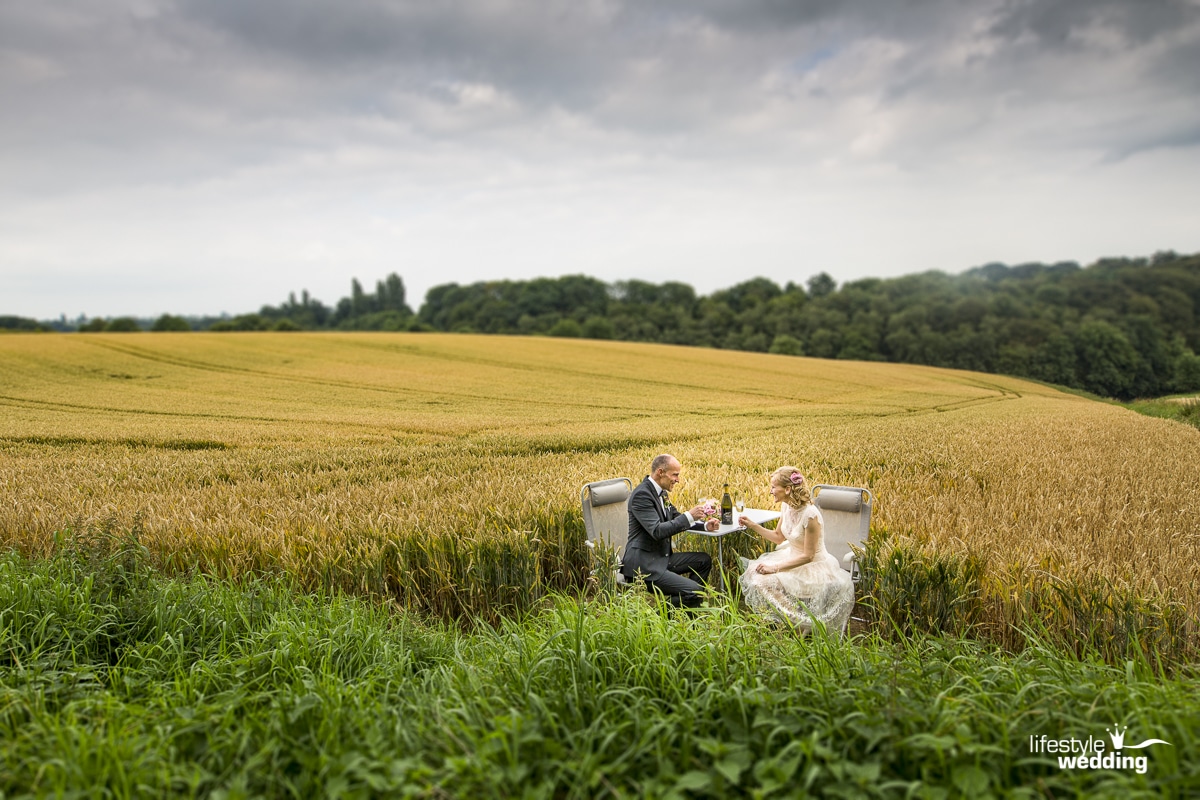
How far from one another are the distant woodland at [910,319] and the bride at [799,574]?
621 inches

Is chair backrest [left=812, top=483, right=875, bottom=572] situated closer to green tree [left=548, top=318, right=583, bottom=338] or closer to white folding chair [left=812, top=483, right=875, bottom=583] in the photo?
white folding chair [left=812, top=483, right=875, bottom=583]

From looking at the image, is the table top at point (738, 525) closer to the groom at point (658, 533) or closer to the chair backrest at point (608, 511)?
the groom at point (658, 533)

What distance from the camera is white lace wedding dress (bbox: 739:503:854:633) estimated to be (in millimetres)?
4691

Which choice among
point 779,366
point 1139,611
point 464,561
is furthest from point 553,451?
point 779,366

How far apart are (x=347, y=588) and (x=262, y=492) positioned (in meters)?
3.73

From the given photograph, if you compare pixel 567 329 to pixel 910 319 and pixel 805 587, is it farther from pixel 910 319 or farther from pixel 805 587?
pixel 805 587

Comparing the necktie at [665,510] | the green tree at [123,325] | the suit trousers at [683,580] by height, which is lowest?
the suit trousers at [683,580]

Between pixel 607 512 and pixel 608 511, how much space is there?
0.01m

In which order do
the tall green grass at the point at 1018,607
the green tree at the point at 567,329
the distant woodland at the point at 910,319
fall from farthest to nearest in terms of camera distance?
the green tree at the point at 567,329 < the distant woodland at the point at 910,319 < the tall green grass at the point at 1018,607

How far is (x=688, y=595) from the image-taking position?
527 cm

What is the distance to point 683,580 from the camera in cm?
525

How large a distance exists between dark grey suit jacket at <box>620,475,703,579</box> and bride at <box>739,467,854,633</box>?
0.68 m

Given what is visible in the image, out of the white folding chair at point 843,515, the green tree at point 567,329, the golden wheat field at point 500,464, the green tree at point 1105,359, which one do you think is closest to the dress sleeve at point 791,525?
A: the white folding chair at point 843,515

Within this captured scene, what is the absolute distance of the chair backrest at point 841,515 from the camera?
556 centimetres
